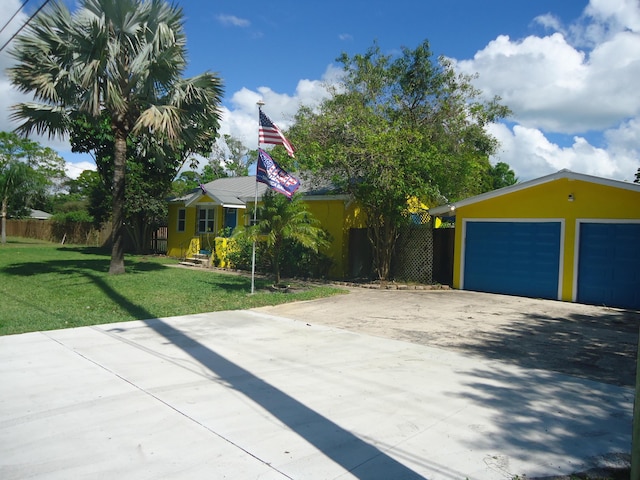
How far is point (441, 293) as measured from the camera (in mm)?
13680

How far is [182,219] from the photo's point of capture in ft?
81.1

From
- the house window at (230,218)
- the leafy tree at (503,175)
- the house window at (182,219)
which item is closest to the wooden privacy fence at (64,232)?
the house window at (182,219)

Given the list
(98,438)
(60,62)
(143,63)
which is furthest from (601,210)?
(60,62)

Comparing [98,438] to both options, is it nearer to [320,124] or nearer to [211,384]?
[211,384]

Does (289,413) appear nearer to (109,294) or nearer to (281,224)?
(281,224)

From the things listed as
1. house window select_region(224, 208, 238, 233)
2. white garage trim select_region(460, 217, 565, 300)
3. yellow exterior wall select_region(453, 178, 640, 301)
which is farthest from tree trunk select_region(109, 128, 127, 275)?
yellow exterior wall select_region(453, 178, 640, 301)

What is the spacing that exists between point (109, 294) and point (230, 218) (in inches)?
406

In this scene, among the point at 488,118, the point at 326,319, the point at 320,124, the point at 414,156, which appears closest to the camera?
the point at 326,319

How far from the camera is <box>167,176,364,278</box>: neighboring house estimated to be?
16.6m

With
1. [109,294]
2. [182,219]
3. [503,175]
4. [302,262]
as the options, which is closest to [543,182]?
[302,262]

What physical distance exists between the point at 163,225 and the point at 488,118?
18638mm

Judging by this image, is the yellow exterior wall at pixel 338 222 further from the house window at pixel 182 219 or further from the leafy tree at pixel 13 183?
the leafy tree at pixel 13 183

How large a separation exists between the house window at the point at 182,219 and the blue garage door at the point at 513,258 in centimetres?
1522

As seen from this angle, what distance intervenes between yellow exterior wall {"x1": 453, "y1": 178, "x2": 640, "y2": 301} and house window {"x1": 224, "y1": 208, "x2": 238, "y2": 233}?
37.4 feet
